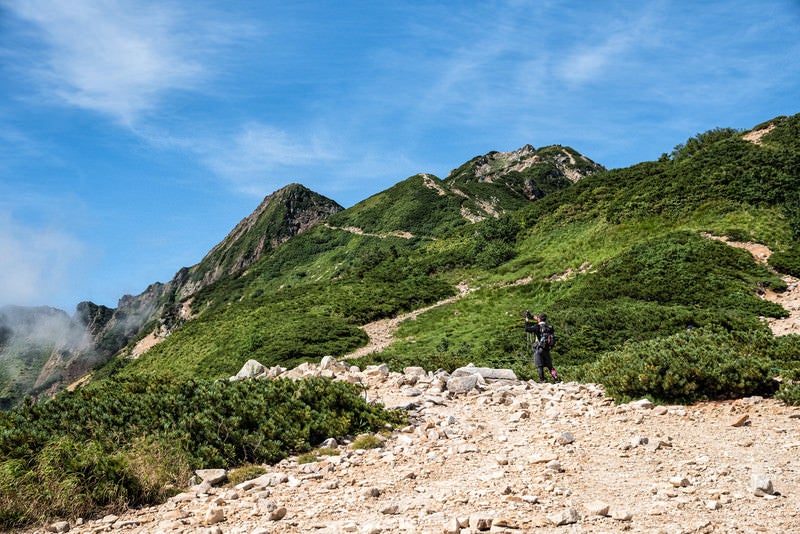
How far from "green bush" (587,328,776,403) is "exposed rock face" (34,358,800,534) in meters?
0.40

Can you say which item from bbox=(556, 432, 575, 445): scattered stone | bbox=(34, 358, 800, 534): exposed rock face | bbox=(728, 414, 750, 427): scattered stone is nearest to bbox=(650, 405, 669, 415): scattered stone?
bbox=(34, 358, 800, 534): exposed rock face

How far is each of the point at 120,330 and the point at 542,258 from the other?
11860cm

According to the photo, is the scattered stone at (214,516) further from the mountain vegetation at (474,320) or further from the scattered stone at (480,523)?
the scattered stone at (480,523)

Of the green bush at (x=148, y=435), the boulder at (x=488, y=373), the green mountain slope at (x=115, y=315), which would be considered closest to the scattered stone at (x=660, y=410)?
the green bush at (x=148, y=435)

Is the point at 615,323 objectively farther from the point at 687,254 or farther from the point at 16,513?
the point at 16,513

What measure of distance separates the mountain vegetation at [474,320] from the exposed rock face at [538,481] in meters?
0.66

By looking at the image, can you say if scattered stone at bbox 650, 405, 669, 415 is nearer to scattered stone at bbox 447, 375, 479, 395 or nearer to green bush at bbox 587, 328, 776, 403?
green bush at bbox 587, 328, 776, 403

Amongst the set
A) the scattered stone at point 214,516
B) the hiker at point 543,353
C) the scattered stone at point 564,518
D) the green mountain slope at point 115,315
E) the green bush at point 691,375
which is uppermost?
the green mountain slope at point 115,315

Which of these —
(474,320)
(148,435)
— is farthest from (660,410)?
(474,320)

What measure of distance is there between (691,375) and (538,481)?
17.3 feet

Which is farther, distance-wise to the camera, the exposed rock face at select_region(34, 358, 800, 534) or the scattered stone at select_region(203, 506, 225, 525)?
the scattered stone at select_region(203, 506, 225, 525)

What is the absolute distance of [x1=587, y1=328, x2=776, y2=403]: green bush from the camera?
9.73 meters

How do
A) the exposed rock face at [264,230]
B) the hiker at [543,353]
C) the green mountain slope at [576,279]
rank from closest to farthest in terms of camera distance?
1. the hiker at [543,353]
2. the green mountain slope at [576,279]
3. the exposed rock face at [264,230]

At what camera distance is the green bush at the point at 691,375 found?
9727mm
